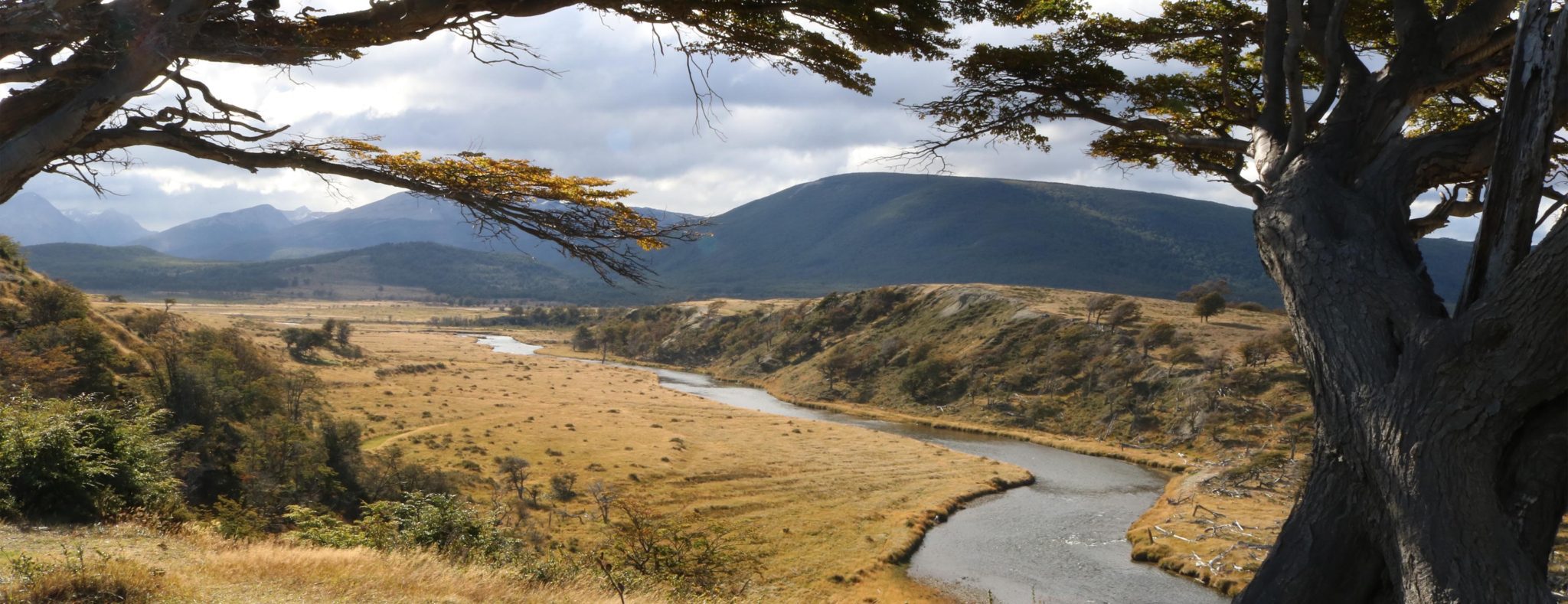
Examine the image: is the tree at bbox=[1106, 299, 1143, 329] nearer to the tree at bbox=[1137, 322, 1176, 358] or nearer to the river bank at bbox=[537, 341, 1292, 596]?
the tree at bbox=[1137, 322, 1176, 358]

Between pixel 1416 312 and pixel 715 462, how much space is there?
117 ft

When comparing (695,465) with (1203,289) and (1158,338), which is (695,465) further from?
(1203,289)

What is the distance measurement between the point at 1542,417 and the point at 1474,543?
66cm

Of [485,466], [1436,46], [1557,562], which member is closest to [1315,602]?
[1436,46]

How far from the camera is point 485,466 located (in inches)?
1363

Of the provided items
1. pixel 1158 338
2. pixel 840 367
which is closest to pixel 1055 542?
pixel 1158 338

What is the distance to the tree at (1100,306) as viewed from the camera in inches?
2436

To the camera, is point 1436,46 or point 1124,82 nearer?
point 1436,46

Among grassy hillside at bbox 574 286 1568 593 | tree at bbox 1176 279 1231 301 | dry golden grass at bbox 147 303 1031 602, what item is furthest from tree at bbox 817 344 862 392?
tree at bbox 1176 279 1231 301

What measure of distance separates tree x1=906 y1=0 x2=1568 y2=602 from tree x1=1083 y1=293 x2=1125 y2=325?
57659 mm

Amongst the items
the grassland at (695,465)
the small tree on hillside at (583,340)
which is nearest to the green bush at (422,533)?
the grassland at (695,465)

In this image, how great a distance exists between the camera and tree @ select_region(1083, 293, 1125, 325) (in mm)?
61875

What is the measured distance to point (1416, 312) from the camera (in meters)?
4.10

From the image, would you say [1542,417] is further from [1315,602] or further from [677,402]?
[677,402]
